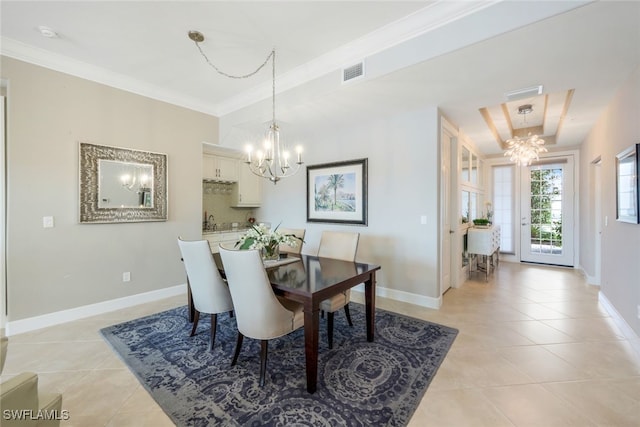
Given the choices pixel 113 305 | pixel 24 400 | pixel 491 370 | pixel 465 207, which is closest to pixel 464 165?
pixel 465 207

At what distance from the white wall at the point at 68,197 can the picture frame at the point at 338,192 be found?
6.89 ft

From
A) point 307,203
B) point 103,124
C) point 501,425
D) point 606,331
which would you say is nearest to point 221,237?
point 307,203

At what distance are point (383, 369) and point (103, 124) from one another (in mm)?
4074

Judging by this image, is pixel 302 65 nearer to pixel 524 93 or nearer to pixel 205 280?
pixel 524 93

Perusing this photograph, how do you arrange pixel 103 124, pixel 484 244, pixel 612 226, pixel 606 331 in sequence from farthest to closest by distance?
pixel 484 244 → pixel 103 124 → pixel 612 226 → pixel 606 331

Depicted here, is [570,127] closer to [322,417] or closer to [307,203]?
[307,203]

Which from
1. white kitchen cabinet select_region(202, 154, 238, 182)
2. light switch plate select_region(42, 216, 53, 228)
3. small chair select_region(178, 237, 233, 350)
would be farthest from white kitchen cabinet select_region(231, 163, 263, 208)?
small chair select_region(178, 237, 233, 350)

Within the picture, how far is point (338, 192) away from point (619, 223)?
128 inches

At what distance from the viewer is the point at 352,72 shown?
2830 millimetres

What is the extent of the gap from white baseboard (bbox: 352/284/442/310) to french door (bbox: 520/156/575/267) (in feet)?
13.4

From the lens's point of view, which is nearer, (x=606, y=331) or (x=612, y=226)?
(x=606, y=331)

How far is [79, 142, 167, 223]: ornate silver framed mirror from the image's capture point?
3.23m

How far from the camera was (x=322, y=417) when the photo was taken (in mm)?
1677

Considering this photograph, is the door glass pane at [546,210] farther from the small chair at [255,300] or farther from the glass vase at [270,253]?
the small chair at [255,300]
